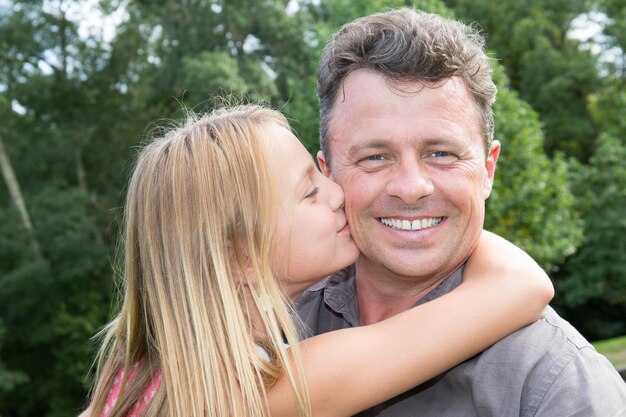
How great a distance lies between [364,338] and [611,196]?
22275 mm

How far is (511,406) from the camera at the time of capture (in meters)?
2.09

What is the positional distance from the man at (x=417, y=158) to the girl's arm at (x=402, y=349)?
0.05 meters

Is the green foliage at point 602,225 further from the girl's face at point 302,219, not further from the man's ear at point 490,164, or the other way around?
the girl's face at point 302,219

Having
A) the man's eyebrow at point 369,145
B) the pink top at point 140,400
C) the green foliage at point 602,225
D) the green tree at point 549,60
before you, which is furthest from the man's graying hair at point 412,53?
the green tree at point 549,60

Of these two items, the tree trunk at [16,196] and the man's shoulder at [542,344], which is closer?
the man's shoulder at [542,344]

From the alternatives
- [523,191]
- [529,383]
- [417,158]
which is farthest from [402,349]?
[523,191]

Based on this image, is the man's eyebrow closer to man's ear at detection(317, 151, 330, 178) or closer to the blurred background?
man's ear at detection(317, 151, 330, 178)

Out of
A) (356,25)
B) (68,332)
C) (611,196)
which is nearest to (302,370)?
(356,25)

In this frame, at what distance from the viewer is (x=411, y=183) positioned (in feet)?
8.00

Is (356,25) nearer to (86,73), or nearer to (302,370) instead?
(302,370)

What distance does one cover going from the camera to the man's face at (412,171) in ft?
8.00

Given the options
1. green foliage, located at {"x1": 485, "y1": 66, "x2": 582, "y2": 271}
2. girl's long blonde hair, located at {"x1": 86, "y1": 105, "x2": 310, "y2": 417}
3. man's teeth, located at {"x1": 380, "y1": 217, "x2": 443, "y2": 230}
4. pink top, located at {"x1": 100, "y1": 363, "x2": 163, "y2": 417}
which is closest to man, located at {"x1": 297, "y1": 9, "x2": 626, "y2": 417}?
man's teeth, located at {"x1": 380, "y1": 217, "x2": 443, "y2": 230}

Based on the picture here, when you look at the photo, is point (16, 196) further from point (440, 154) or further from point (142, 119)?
point (440, 154)

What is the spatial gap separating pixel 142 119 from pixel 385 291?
85.5ft
